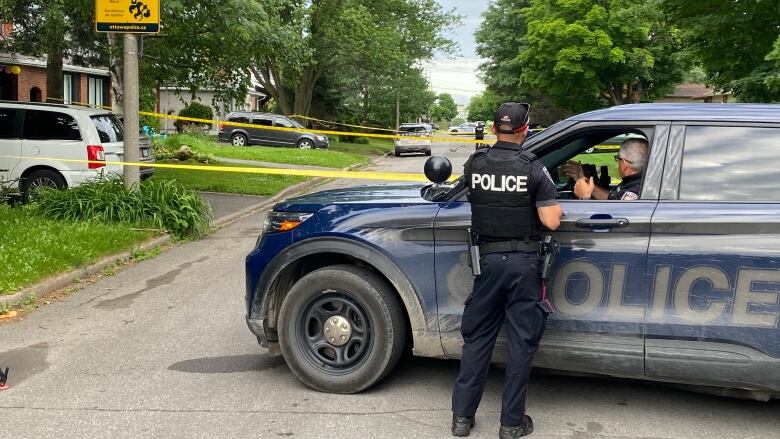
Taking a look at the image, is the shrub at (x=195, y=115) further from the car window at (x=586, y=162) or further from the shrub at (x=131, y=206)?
the car window at (x=586, y=162)

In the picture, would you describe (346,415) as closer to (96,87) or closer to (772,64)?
(772,64)

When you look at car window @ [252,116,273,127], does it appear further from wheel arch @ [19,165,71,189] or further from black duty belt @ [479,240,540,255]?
black duty belt @ [479,240,540,255]

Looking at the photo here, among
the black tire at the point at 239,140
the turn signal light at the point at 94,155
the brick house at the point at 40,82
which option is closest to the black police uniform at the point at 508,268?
the turn signal light at the point at 94,155

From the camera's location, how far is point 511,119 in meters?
4.01

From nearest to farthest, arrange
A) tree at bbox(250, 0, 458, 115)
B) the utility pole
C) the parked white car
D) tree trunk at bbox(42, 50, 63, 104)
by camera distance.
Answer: the utility pole, the parked white car, tree trunk at bbox(42, 50, 63, 104), tree at bbox(250, 0, 458, 115)

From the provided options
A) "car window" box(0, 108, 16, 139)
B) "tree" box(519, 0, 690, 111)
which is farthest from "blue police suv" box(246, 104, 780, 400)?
"tree" box(519, 0, 690, 111)

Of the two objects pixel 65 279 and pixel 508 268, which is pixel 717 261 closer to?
pixel 508 268

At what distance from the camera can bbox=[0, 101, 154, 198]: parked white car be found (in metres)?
12.8

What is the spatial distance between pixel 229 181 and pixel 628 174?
14425mm

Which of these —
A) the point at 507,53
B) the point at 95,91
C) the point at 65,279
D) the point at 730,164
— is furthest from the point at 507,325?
the point at 507,53

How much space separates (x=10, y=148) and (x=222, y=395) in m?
9.92

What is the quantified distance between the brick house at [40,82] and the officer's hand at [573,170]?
672 inches

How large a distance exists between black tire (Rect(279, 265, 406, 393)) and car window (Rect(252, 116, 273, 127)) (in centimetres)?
3063

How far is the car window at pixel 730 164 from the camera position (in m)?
4.12
